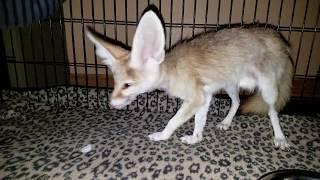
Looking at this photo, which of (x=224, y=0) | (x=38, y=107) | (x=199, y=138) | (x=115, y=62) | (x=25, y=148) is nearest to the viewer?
(x=115, y=62)

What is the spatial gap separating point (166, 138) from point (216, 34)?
0.67 m

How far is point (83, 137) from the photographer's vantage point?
1.94 m

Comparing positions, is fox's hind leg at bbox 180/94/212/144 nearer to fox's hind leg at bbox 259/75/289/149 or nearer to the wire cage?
fox's hind leg at bbox 259/75/289/149

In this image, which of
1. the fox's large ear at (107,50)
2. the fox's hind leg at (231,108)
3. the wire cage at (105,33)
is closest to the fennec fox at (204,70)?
the fox's large ear at (107,50)

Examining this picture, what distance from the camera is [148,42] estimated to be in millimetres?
1512

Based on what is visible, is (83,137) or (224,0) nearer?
(83,137)

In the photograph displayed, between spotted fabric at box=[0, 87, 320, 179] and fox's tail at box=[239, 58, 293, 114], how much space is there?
151 millimetres

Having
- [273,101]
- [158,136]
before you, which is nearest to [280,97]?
[273,101]

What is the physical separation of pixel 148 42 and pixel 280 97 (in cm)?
92

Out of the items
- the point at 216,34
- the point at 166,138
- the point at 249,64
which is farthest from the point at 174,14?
the point at 166,138

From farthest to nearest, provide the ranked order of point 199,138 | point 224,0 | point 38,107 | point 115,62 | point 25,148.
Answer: point 224,0 < point 38,107 < point 199,138 < point 25,148 < point 115,62

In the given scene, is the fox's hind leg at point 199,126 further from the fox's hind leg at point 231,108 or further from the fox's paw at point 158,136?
the fox's hind leg at point 231,108

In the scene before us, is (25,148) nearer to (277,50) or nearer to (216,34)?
(216,34)

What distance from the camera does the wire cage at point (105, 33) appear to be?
7.67 feet
